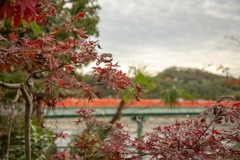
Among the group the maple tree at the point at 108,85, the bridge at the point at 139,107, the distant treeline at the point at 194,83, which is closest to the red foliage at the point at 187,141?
the maple tree at the point at 108,85

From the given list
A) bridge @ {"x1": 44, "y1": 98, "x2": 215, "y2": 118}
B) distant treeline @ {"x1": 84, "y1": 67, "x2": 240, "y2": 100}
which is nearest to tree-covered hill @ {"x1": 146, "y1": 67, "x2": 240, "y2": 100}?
distant treeline @ {"x1": 84, "y1": 67, "x2": 240, "y2": 100}

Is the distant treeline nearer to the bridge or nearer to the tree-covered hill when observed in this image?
the tree-covered hill

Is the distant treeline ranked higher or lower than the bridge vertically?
higher

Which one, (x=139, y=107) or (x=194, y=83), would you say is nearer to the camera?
(x=139, y=107)

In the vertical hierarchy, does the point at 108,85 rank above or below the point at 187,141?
above

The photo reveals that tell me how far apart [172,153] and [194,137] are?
0.21 meters

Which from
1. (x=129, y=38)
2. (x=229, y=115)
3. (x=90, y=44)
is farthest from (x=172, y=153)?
(x=129, y=38)

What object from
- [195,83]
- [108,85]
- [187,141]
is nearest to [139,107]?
[187,141]

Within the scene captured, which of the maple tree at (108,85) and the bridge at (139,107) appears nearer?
the maple tree at (108,85)

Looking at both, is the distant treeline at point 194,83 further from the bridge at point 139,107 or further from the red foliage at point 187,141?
the red foliage at point 187,141

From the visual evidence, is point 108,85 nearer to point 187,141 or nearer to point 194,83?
point 187,141

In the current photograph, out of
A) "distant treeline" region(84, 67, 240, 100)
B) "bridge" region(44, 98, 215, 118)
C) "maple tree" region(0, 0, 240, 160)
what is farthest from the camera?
"distant treeline" region(84, 67, 240, 100)

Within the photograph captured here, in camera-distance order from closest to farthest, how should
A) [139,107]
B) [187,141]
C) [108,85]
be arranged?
[108,85] → [187,141] → [139,107]

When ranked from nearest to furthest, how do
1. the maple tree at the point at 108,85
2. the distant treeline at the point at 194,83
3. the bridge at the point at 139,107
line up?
the maple tree at the point at 108,85, the bridge at the point at 139,107, the distant treeline at the point at 194,83
